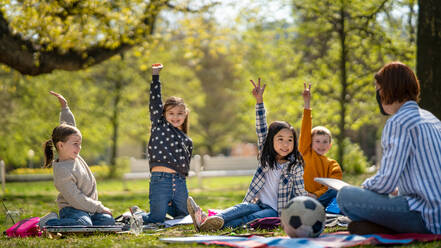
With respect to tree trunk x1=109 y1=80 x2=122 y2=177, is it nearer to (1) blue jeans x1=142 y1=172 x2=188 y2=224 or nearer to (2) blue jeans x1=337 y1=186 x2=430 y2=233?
(1) blue jeans x1=142 y1=172 x2=188 y2=224

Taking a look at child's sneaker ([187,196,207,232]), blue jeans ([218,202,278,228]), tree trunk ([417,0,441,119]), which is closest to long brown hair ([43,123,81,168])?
child's sneaker ([187,196,207,232])

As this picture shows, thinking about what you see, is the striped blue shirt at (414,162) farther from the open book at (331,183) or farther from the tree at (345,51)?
the tree at (345,51)

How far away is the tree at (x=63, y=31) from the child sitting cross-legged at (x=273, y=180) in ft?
20.5

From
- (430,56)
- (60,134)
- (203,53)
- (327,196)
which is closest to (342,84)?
(203,53)

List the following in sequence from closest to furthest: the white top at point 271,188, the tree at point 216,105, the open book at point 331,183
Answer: the open book at point 331,183 → the white top at point 271,188 → the tree at point 216,105

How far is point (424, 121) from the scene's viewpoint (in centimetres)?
387

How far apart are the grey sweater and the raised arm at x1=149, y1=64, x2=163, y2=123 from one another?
1254mm

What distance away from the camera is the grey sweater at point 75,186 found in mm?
5297

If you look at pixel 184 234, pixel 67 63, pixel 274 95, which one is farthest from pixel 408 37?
pixel 184 234

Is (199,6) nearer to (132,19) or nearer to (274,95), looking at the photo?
(132,19)

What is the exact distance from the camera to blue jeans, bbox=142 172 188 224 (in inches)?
246

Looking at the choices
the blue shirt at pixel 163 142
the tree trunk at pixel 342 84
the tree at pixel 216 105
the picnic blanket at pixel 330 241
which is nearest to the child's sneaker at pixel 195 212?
the picnic blanket at pixel 330 241

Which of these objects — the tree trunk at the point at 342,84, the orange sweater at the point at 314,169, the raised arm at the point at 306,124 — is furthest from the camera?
the tree trunk at the point at 342,84

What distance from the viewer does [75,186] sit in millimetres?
5312
